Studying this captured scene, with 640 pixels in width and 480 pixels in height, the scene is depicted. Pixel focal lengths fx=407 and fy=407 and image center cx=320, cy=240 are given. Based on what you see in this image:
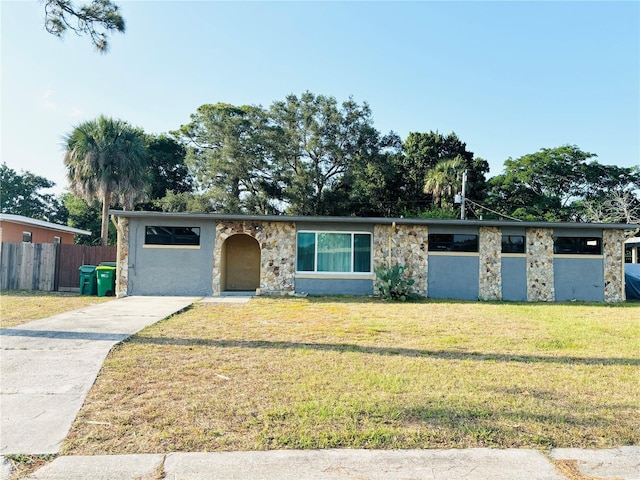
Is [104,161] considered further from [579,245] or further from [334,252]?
[579,245]

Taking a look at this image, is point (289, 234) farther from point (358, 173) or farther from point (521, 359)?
point (358, 173)

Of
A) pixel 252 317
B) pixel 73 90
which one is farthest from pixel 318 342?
pixel 73 90

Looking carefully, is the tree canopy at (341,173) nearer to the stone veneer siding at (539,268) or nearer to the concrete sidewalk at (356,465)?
the stone veneer siding at (539,268)

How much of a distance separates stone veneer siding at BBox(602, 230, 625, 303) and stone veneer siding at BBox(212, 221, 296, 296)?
9951 mm

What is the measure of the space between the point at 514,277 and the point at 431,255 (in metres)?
2.72

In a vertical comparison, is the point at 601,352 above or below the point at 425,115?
below

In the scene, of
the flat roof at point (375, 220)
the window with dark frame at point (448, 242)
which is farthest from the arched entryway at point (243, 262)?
the window with dark frame at point (448, 242)

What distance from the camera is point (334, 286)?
1278 centimetres

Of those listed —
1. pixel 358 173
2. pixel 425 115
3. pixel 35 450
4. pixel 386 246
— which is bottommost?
pixel 35 450

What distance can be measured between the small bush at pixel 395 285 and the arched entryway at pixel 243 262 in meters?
5.18

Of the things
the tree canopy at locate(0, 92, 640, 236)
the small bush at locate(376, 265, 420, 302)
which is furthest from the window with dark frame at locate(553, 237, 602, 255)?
the tree canopy at locate(0, 92, 640, 236)

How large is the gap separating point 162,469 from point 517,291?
1264 cm

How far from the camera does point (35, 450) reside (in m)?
2.71

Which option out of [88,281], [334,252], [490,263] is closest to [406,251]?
[334,252]
